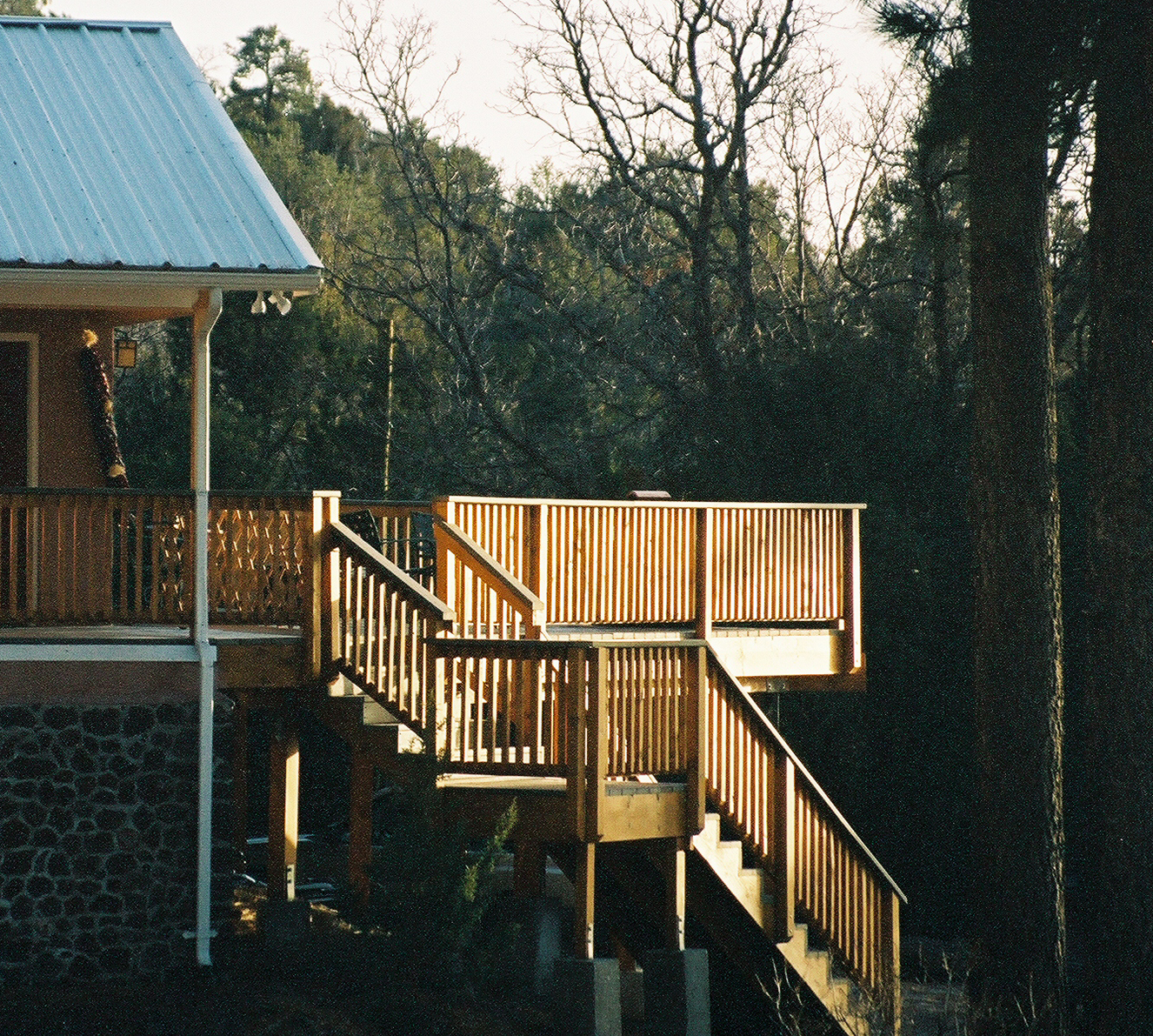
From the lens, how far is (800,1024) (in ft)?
40.1

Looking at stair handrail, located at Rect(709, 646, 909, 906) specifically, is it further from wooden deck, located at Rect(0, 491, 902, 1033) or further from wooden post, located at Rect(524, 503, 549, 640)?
wooden post, located at Rect(524, 503, 549, 640)

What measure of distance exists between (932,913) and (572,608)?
24.1 ft

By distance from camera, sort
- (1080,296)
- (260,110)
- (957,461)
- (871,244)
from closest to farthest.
Result: (957,461), (1080,296), (871,244), (260,110)

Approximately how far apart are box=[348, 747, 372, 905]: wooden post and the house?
0.07 ft

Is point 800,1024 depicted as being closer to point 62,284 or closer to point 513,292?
point 62,284

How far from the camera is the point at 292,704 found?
1315 centimetres

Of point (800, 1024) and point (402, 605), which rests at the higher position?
point (402, 605)

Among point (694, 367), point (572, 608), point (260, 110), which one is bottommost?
point (572, 608)

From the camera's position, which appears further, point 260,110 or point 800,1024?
point 260,110

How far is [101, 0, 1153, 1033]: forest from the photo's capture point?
1270cm

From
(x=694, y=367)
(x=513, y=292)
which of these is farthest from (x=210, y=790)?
(x=513, y=292)

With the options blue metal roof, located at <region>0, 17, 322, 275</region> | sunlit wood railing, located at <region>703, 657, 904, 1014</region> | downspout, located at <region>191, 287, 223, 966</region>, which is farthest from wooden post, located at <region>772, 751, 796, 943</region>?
blue metal roof, located at <region>0, 17, 322, 275</region>

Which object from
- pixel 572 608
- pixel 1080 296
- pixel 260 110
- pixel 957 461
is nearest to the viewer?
pixel 572 608

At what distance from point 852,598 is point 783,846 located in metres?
4.26
